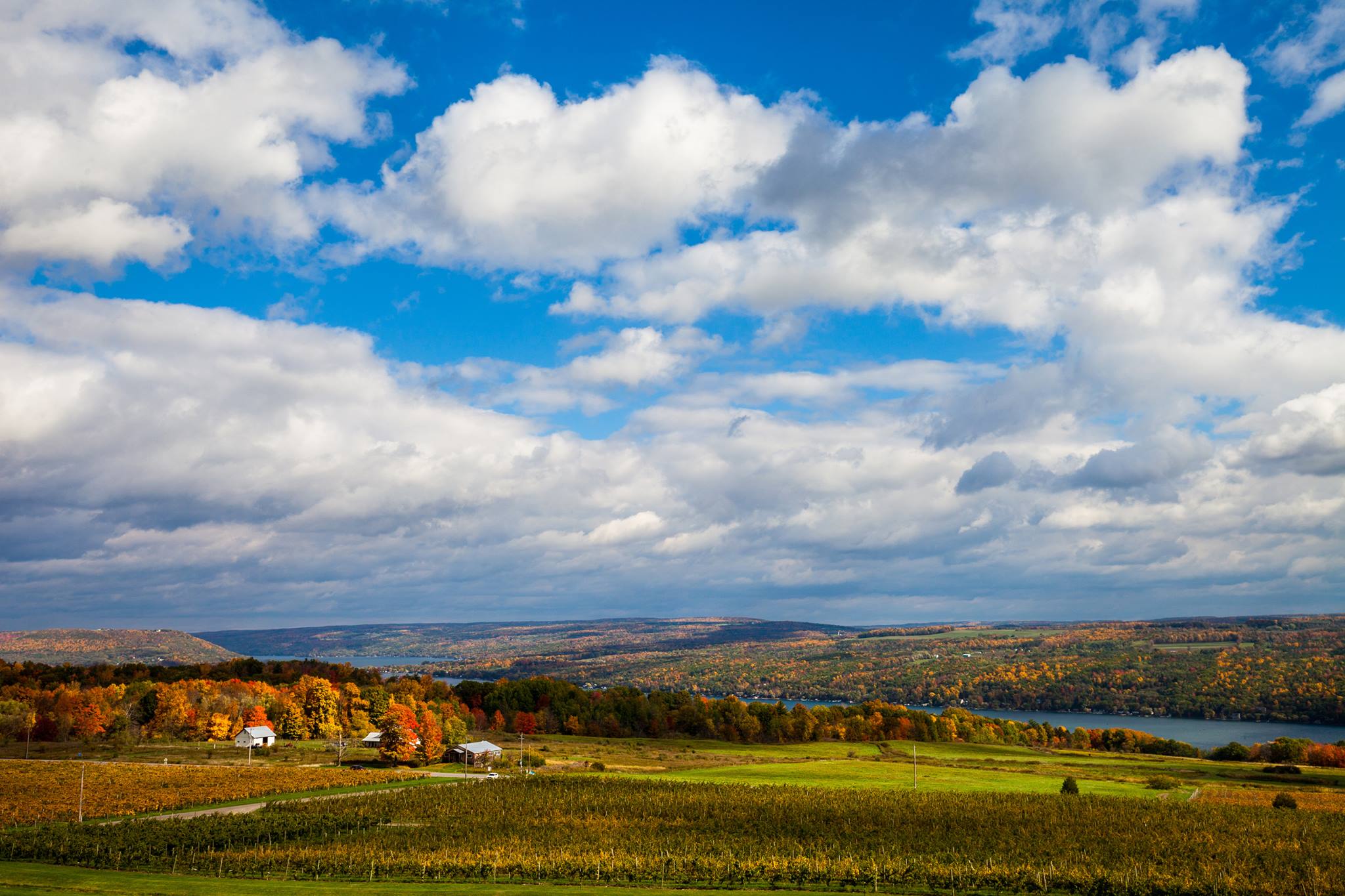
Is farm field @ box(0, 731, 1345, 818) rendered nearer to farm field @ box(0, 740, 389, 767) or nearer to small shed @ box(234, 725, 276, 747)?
farm field @ box(0, 740, 389, 767)

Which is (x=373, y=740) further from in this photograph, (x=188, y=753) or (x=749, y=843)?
(x=749, y=843)

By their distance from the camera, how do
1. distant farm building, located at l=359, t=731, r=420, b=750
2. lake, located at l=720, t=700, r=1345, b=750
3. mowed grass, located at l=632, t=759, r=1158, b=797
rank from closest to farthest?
mowed grass, located at l=632, t=759, r=1158, b=797 < distant farm building, located at l=359, t=731, r=420, b=750 < lake, located at l=720, t=700, r=1345, b=750

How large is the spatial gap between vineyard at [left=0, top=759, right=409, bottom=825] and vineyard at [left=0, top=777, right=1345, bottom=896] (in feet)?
27.0

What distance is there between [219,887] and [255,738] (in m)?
75.0

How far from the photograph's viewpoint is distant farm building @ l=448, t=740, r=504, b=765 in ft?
337

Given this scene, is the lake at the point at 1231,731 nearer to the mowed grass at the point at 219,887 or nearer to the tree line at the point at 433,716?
the tree line at the point at 433,716

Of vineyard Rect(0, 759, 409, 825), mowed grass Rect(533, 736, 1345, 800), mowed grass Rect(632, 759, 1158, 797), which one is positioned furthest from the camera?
mowed grass Rect(533, 736, 1345, 800)

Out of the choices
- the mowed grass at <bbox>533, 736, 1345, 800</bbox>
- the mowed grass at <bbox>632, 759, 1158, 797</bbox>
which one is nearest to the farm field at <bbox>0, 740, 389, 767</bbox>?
the mowed grass at <bbox>533, 736, 1345, 800</bbox>

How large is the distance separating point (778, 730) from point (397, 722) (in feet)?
214

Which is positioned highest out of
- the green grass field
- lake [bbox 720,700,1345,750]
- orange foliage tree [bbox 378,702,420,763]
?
the green grass field

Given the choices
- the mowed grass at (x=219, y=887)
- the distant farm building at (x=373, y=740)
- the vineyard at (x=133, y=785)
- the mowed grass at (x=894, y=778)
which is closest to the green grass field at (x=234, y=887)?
the mowed grass at (x=219, y=887)

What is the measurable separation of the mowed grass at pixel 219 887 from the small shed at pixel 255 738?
67.4m

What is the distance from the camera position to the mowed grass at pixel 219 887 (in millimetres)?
37312

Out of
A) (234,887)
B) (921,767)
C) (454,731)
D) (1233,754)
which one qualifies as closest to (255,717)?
(454,731)
